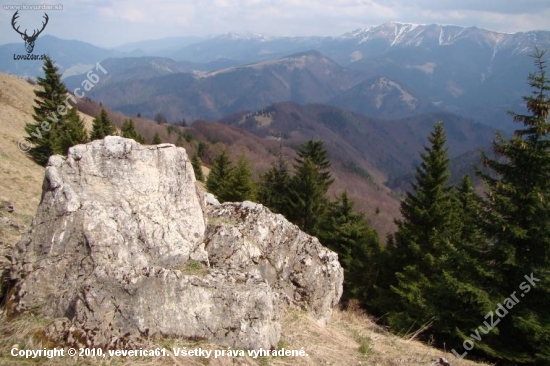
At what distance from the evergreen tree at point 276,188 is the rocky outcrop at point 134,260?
27670mm

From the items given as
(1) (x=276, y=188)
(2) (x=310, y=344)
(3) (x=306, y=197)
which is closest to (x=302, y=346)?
(2) (x=310, y=344)

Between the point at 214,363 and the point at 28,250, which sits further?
the point at 28,250

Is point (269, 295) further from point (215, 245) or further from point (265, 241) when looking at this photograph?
point (265, 241)

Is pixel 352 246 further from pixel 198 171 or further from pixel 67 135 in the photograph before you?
A: pixel 198 171

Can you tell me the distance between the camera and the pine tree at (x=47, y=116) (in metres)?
34.4

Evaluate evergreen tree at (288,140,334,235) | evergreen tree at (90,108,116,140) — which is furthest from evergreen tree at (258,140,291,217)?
evergreen tree at (90,108,116,140)

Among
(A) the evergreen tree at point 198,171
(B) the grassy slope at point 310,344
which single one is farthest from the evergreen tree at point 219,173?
(B) the grassy slope at point 310,344

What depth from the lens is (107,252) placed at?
7.59 m

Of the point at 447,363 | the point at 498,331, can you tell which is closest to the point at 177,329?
the point at 447,363

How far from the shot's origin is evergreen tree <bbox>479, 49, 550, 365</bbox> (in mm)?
11547

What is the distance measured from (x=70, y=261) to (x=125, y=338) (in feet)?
6.71

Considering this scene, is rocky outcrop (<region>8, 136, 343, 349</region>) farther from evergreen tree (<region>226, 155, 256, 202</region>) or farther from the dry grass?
evergreen tree (<region>226, 155, 256, 202</region>)

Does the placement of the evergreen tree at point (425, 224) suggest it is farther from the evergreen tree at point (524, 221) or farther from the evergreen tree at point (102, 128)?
the evergreen tree at point (102, 128)

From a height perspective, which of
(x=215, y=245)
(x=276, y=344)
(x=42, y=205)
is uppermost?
(x=42, y=205)
